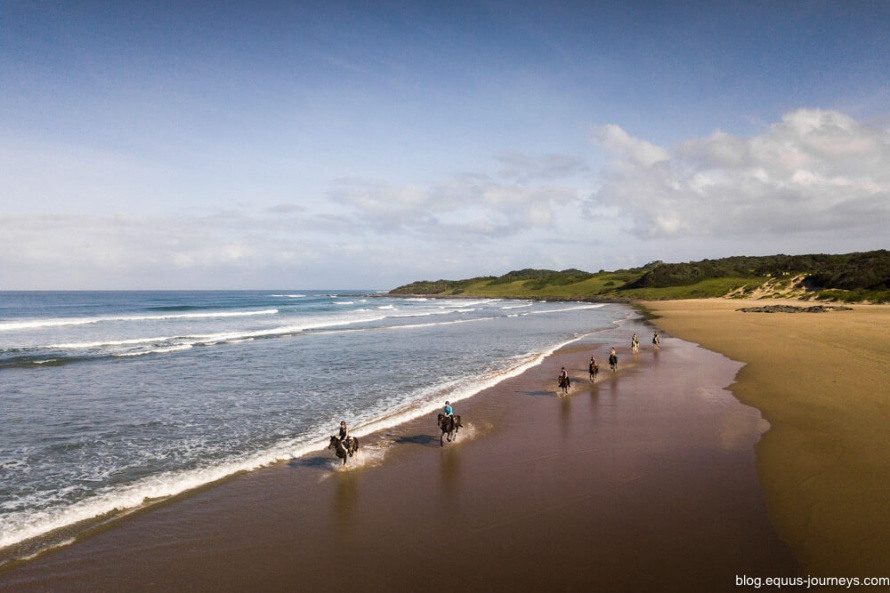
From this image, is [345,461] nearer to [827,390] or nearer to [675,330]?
[827,390]

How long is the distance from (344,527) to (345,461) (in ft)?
11.1

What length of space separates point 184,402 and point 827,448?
22.0m

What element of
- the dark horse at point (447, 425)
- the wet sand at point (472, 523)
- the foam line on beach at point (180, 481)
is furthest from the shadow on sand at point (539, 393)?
the dark horse at point (447, 425)

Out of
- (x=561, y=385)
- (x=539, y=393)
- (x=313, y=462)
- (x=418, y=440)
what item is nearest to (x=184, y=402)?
(x=313, y=462)

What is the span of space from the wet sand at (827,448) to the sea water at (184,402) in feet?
36.2

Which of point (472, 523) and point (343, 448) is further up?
point (343, 448)

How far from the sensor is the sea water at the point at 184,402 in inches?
460

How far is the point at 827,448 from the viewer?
1223 centimetres

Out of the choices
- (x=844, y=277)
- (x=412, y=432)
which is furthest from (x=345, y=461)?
(x=844, y=277)

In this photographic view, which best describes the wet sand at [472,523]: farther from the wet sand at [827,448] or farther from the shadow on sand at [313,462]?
the wet sand at [827,448]

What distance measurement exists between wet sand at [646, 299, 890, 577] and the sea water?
11.0 meters

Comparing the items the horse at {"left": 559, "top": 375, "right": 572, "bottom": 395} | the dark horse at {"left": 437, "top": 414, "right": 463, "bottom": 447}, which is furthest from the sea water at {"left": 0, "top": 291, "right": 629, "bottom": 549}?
the horse at {"left": 559, "top": 375, "right": 572, "bottom": 395}

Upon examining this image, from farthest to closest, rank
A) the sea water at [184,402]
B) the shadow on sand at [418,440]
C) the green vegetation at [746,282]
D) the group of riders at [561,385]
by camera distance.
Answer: the green vegetation at [746,282] → the shadow on sand at [418,440] → the group of riders at [561,385] → the sea water at [184,402]

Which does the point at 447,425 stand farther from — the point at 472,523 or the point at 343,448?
the point at 472,523
